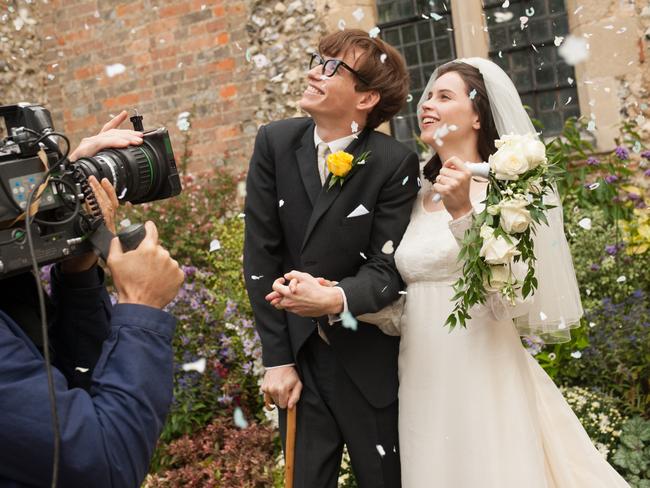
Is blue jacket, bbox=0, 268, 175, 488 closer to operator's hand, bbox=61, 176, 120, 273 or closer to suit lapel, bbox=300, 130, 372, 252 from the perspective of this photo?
operator's hand, bbox=61, 176, 120, 273

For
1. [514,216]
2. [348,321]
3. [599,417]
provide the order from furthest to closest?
[599,417] → [348,321] → [514,216]

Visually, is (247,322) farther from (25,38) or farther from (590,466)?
(25,38)

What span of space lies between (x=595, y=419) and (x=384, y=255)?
5.14 ft

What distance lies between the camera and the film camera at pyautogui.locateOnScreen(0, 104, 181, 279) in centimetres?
156

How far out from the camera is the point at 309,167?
279 centimetres

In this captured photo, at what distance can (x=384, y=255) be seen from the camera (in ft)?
8.90

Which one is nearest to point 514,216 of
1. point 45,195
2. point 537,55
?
point 45,195

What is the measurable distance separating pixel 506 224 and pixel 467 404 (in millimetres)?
612

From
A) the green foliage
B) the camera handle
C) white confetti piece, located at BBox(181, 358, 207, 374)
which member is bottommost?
the green foliage

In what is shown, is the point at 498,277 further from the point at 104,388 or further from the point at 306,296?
the point at 104,388

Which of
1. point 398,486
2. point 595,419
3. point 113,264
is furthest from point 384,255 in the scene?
point 595,419

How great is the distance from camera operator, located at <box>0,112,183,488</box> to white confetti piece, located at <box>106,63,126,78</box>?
601 cm

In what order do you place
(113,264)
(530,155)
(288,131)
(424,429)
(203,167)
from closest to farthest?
(113,264) → (530,155) → (424,429) → (288,131) → (203,167)

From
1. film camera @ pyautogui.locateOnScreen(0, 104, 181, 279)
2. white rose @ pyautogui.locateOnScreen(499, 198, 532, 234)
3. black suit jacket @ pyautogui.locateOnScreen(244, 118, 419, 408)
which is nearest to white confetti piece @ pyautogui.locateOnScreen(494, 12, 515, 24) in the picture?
black suit jacket @ pyautogui.locateOnScreen(244, 118, 419, 408)
